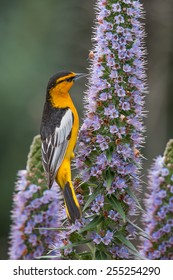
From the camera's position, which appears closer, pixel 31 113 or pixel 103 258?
pixel 103 258

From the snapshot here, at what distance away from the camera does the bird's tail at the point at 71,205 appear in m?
6.85

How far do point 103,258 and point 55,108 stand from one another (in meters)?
2.11

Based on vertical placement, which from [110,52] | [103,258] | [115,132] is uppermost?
[110,52]

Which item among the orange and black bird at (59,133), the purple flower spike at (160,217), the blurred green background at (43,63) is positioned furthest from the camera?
the blurred green background at (43,63)

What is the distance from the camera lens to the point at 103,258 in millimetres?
6742

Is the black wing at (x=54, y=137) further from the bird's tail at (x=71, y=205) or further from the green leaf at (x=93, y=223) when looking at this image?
the green leaf at (x=93, y=223)

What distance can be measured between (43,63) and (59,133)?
592 inches

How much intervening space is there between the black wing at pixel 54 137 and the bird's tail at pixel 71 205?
48 centimetres

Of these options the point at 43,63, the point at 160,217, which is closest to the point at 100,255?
the point at 160,217

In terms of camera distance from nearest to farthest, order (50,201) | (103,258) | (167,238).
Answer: (103,258) < (167,238) < (50,201)

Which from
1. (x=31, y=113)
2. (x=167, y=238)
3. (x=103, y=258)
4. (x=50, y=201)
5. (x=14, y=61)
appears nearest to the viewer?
(x=103, y=258)

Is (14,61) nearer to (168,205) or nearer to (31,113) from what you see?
(31,113)

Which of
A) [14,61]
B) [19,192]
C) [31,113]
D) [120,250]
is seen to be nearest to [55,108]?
[19,192]

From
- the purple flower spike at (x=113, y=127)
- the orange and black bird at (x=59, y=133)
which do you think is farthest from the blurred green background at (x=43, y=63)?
the purple flower spike at (x=113, y=127)
